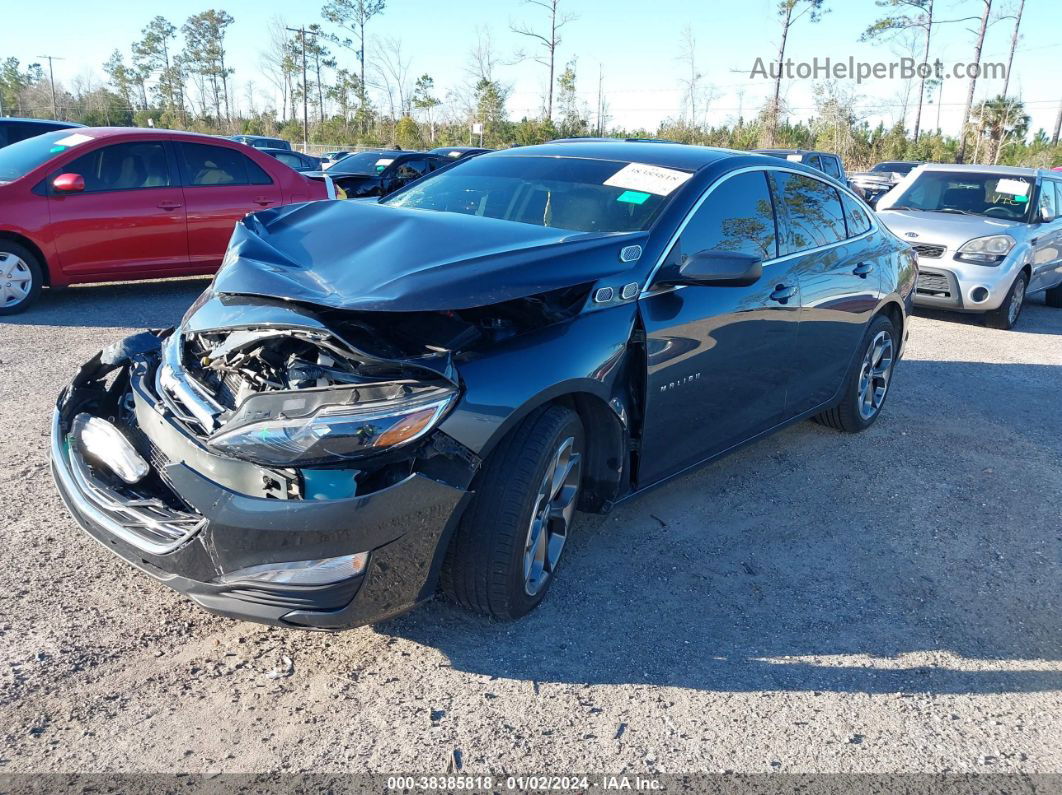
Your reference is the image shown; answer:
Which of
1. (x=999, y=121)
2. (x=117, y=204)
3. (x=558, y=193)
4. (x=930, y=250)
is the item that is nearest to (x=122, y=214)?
(x=117, y=204)

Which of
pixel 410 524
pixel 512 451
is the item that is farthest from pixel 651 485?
pixel 410 524

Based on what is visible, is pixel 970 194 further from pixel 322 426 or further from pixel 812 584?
pixel 322 426

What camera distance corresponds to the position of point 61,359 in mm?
5895

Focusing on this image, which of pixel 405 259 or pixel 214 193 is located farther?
pixel 214 193

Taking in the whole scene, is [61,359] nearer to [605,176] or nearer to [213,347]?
[213,347]

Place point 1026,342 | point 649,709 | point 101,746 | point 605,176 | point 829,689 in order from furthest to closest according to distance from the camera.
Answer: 1. point 1026,342
2. point 605,176
3. point 829,689
4. point 649,709
5. point 101,746

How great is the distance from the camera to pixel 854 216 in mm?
5129

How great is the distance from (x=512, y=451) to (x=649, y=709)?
93 cm

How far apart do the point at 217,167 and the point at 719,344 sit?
641cm

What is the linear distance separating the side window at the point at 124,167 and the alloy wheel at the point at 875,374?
21.0 feet

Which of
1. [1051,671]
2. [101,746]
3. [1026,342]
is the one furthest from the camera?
[1026,342]

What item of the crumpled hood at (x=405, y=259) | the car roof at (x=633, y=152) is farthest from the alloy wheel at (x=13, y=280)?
the car roof at (x=633, y=152)

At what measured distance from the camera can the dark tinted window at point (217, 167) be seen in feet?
26.6

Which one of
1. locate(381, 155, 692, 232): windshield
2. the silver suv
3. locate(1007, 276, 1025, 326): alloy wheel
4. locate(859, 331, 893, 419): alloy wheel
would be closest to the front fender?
locate(381, 155, 692, 232): windshield
